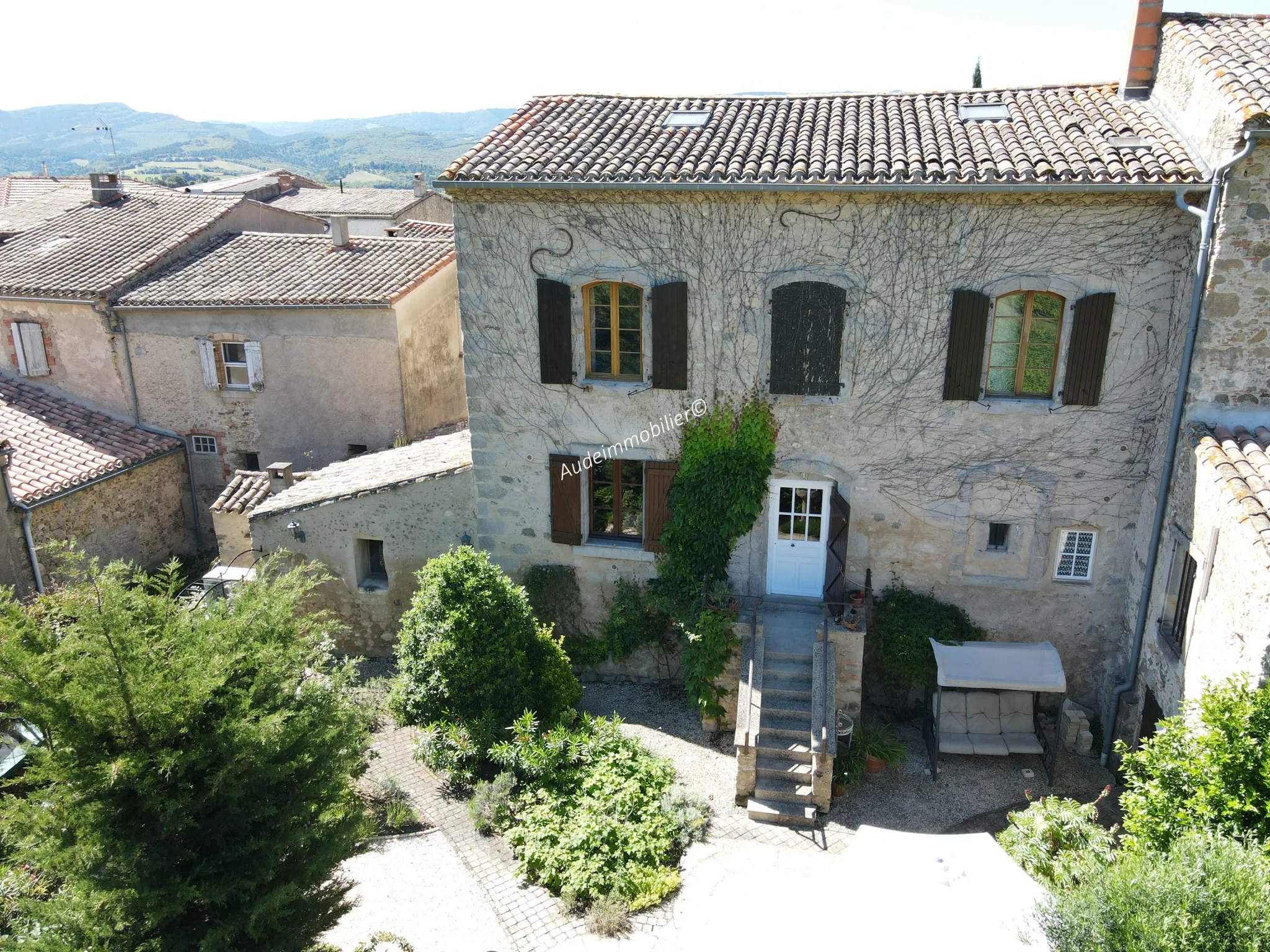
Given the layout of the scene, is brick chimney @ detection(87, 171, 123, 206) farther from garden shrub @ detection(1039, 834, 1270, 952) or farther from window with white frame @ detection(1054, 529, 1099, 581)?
garden shrub @ detection(1039, 834, 1270, 952)

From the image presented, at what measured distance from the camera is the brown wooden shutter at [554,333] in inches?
510

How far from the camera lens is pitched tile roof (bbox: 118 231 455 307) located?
18672 mm

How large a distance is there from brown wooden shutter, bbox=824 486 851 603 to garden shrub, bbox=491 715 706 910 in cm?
372

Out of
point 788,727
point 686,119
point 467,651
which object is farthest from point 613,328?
point 788,727

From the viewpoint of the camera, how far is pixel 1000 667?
12.1m

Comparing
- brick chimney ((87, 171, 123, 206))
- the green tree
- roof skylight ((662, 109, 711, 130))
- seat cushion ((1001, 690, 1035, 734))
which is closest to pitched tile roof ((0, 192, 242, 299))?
brick chimney ((87, 171, 123, 206))

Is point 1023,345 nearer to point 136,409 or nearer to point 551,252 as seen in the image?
point 551,252

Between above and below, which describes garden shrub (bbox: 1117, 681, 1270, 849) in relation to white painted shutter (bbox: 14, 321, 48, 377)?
below

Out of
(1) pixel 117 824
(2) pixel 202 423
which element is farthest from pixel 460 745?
(2) pixel 202 423

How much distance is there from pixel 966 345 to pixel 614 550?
6.19m

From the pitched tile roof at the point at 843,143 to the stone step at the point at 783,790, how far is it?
26.1ft

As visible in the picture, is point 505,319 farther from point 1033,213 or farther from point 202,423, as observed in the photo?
point 202,423

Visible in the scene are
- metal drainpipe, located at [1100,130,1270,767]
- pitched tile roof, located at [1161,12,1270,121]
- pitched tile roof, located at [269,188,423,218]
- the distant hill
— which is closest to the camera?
pitched tile roof, located at [1161,12,1270,121]

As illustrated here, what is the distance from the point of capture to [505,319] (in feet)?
43.6
